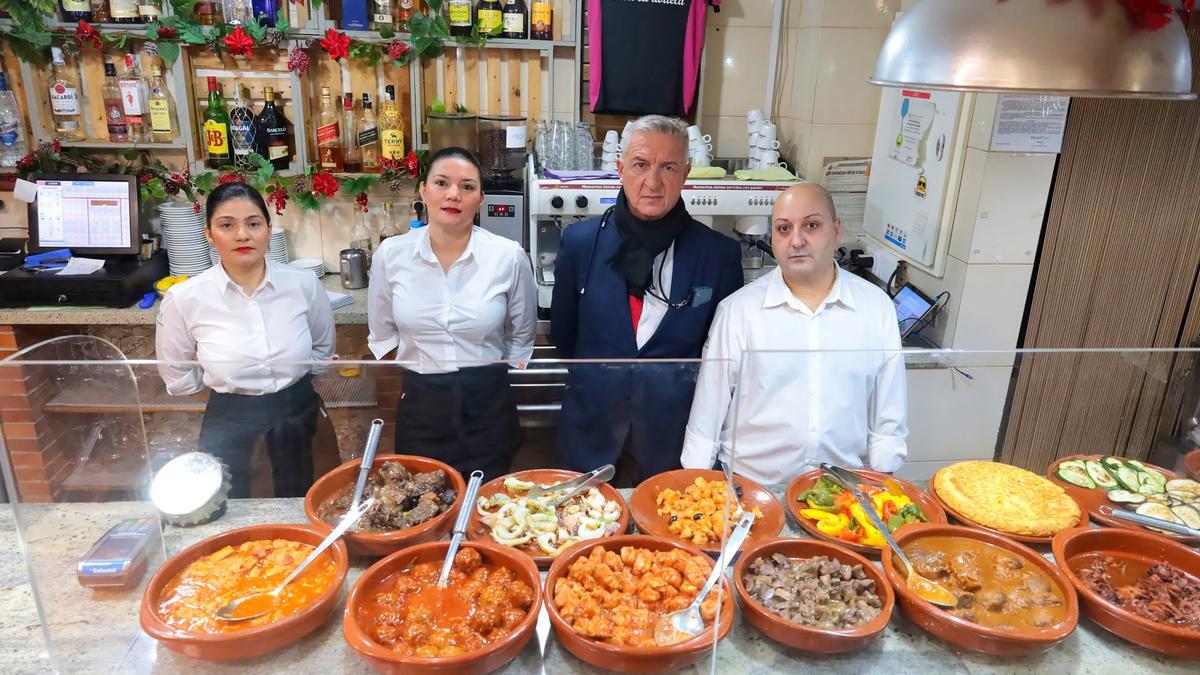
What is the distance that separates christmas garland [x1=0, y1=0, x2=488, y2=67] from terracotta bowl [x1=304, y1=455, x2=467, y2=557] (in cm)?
264

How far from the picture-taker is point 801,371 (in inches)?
78.1

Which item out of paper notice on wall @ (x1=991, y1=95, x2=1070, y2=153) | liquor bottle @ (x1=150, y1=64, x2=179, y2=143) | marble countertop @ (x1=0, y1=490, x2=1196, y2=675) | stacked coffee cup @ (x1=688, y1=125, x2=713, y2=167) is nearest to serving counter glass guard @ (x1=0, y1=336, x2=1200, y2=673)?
marble countertop @ (x1=0, y1=490, x2=1196, y2=675)

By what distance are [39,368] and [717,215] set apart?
111 inches

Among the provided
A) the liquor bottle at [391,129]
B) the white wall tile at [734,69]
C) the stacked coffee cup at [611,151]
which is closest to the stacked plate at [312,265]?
the liquor bottle at [391,129]

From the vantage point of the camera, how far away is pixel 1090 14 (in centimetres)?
113

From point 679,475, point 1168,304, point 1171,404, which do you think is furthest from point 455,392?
point 1168,304

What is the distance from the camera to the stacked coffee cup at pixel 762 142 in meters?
4.03

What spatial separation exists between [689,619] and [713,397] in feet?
1.80

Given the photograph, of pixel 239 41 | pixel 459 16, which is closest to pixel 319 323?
pixel 239 41

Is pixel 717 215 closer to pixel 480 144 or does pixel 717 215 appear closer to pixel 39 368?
pixel 480 144

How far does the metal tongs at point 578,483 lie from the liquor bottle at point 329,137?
281cm

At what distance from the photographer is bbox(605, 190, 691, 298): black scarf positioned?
251cm

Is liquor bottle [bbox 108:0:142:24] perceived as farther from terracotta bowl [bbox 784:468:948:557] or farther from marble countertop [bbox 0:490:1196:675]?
terracotta bowl [bbox 784:468:948:557]

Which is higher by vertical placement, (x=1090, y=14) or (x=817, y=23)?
(x=817, y=23)
